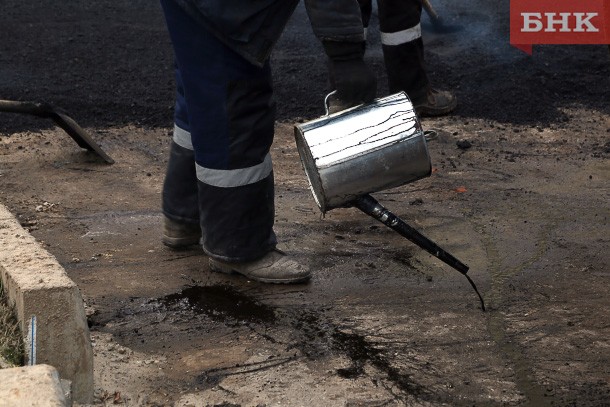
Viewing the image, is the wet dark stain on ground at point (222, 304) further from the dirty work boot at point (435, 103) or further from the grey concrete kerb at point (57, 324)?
the dirty work boot at point (435, 103)

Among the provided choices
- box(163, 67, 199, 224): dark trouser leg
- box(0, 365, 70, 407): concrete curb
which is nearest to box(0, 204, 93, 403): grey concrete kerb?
box(0, 365, 70, 407): concrete curb

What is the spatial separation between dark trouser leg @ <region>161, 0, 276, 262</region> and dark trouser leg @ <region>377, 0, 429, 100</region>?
222 centimetres

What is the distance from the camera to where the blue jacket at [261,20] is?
10.7 feet

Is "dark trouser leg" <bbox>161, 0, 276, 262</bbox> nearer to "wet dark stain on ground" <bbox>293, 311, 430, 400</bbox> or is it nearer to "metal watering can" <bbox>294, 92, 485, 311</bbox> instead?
"metal watering can" <bbox>294, 92, 485, 311</bbox>

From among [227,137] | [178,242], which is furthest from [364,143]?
[178,242]

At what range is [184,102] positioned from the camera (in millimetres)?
3832

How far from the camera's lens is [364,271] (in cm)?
384

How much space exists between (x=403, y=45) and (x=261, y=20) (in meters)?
2.43

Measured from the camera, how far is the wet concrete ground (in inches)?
119

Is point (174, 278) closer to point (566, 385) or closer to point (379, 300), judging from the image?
point (379, 300)

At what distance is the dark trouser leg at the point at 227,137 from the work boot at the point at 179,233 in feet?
0.85

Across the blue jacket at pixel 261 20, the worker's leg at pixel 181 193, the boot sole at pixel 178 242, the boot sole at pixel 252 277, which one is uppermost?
the blue jacket at pixel 261 20

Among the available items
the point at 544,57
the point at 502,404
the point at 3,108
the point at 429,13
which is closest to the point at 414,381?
the point at 502,404

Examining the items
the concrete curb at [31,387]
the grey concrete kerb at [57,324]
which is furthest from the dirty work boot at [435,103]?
the concrete curb at [31,387]
